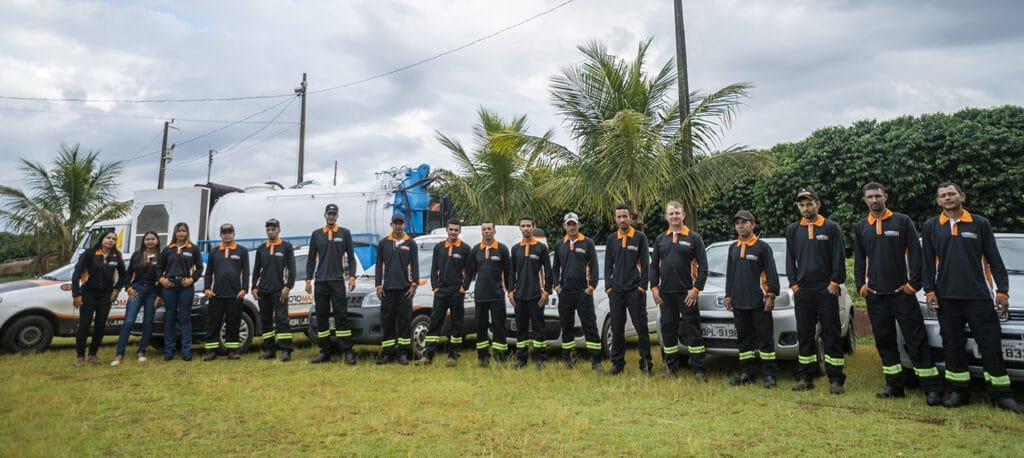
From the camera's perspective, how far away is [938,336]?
5.52m

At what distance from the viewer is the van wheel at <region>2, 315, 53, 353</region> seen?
28.7 feet

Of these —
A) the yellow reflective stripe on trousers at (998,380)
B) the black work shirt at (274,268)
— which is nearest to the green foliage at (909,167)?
the yellow reflective stripe on trousers at (998,380)

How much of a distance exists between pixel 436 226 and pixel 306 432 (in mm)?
9614

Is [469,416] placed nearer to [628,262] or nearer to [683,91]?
[628,262]

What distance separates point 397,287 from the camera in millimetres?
7922

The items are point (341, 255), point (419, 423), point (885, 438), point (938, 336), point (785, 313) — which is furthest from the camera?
point (341, 255)

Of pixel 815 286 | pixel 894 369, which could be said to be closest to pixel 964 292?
pixel 894 369

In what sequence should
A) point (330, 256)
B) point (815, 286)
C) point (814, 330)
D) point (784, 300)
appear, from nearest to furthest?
point (815, 286), point (814, 330), point (784, 300), point (330, 256)

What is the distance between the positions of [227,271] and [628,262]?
519cm

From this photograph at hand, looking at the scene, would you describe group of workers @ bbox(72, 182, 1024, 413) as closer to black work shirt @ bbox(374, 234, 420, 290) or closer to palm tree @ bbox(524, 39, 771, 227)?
black work shirt @ bbox(374, 234, 420, 290)

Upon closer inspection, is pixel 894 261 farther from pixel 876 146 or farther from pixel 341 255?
pixel 876 146

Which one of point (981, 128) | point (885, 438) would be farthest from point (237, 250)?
point (981, 128)

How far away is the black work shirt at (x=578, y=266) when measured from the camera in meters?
7.49

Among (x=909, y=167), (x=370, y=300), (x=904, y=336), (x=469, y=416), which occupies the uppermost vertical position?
(x=909, y=167)
